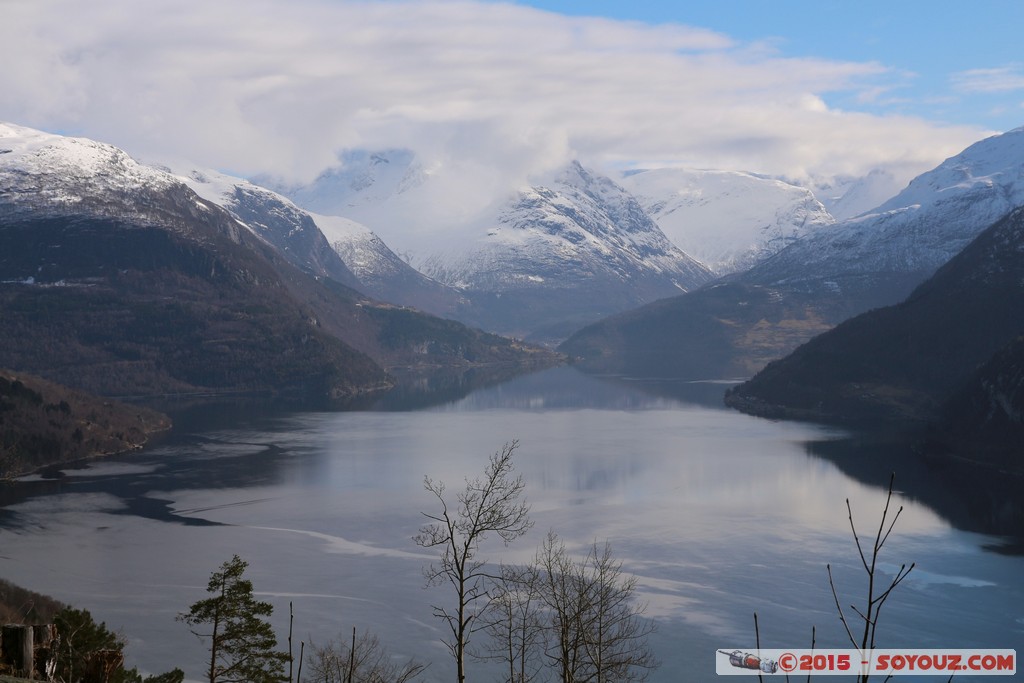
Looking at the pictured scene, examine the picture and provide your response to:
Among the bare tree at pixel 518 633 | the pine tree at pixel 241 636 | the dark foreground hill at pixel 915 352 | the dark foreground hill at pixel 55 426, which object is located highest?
the dark foreground hill at pixel 915 352

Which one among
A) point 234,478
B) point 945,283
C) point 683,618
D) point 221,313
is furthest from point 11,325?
point 683,618

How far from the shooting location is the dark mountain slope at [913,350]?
128 meters

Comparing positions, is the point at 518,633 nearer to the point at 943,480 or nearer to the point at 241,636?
the point at 241,636

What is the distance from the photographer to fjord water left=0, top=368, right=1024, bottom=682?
45.2 metres

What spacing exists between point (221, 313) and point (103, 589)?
149258mm

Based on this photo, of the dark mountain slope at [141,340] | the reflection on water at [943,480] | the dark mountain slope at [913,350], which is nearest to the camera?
the reflection on water at [943,480]

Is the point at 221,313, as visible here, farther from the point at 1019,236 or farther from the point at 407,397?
the point at 1019,236

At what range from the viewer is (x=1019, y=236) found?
476 ft

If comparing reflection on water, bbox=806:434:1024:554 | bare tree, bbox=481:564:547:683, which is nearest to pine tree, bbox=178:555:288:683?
bare tree, bbox=481:564:547:683

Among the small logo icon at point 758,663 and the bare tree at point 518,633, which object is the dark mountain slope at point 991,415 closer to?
the bare tree at point 518,633

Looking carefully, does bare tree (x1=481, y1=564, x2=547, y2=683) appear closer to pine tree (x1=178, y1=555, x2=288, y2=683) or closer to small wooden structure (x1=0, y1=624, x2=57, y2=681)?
pine tree (x1=178, y1=555, x2=288, y2=683)

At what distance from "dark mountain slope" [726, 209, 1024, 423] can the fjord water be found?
19.4 m

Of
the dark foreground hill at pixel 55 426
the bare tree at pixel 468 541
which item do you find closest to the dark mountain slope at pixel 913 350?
the bare tree at pixel 468 541

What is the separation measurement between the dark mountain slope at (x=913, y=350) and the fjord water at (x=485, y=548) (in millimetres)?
19390
